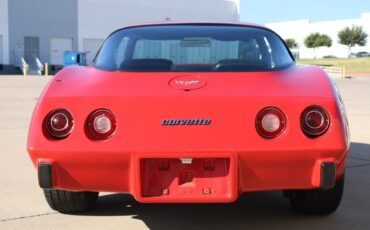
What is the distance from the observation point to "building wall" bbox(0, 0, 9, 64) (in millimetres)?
42438

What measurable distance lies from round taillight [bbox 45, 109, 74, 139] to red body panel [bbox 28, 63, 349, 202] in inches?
1.6

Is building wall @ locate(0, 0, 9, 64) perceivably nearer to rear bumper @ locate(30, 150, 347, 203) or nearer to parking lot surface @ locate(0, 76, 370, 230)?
parking lot surface @ locate(0, 76, 370, 230)

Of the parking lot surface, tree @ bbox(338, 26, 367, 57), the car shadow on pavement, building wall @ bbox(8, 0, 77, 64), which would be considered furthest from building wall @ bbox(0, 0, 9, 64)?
tree @ bbox(338, 26, 367, 57)

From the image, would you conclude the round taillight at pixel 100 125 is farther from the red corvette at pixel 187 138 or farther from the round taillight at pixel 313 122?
the round taillight at pixel 313 122

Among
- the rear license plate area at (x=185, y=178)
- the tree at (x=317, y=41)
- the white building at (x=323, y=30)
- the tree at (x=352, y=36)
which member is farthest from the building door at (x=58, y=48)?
the tree at (x=317, y=41)

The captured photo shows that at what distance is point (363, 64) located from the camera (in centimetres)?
5488

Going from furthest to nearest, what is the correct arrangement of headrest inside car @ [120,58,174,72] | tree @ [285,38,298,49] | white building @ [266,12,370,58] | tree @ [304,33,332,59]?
tree @ [285,38,298,49], white building @ [266,12,370,58], tree @ [304,33,332,59], headrest inside car @ [120,58,174,72]

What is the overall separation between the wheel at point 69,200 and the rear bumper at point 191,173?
0.69 m

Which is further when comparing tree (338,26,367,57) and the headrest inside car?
tree (338,26,367,57)

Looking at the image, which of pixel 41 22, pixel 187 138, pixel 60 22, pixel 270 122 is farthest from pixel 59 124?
pixel 60 22

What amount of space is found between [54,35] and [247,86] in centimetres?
4439

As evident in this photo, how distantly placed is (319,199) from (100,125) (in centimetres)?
171

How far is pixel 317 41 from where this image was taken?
92625 mm

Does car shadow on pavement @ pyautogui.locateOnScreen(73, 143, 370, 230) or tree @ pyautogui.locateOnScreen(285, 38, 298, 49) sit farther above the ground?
tree @ pyautogui.locateOnScreen(285, 38, 298, 49)
